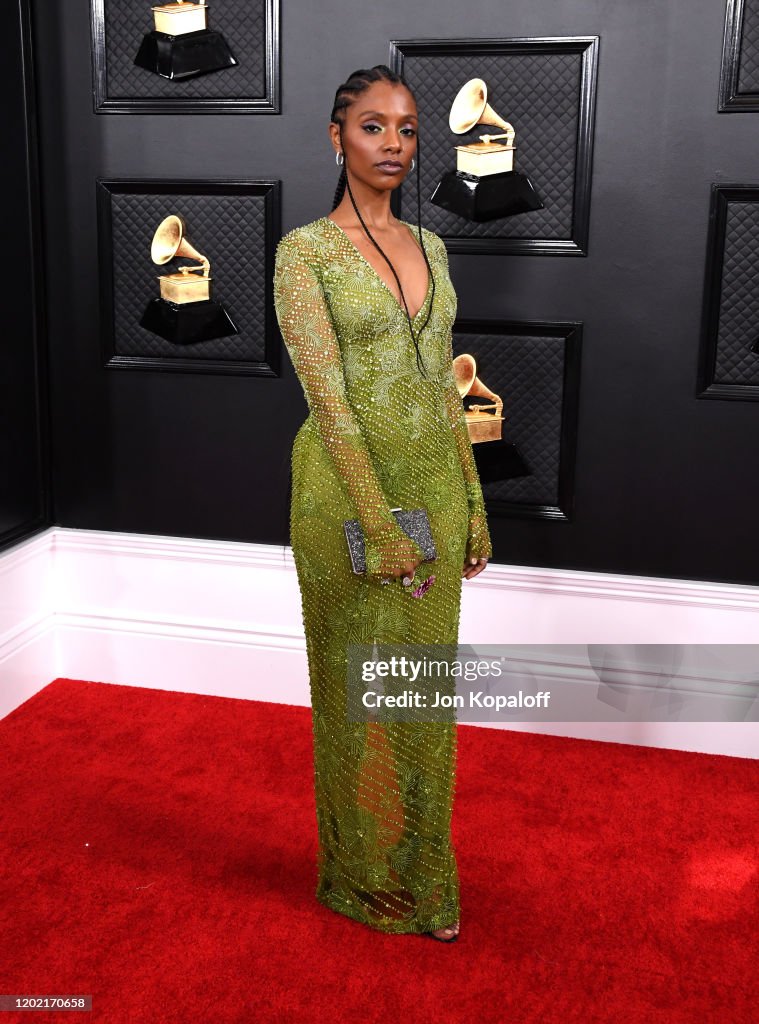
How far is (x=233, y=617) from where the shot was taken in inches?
151

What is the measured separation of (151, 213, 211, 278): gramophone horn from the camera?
3523 mm

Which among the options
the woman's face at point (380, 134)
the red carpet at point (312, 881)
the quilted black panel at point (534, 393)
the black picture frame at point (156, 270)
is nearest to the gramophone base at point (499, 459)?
the quilted black panel at point (534, 393)

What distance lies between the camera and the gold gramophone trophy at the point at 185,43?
3354 millimetres

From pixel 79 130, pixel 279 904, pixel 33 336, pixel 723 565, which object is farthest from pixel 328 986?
pixel 79 130

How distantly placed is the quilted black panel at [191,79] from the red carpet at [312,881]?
1.95 m

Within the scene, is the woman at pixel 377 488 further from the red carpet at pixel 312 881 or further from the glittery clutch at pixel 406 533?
the red carpet at pixel 312 881

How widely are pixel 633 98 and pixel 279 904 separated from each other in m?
2.35

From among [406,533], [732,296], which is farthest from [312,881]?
[732,296]

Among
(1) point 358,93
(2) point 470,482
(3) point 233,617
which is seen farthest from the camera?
(3) point 233,617

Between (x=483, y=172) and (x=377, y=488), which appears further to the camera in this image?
(x=483, y=172)

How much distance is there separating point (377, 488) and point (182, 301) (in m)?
1.50

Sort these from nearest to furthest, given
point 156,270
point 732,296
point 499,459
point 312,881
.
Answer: point 312,881
point 732,296
point 499,459
point 156,270

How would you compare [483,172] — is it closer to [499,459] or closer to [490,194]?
[490,194]

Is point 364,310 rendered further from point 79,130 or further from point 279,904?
point 79,130
